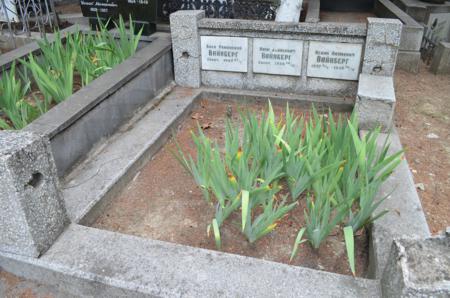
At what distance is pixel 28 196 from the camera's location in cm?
173

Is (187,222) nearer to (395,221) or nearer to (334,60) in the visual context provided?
(395,221)

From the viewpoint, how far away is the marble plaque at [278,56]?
3.66m

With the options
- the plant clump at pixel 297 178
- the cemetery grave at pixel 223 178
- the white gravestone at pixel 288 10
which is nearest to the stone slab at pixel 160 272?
the cemetery grave at pixel 223 178

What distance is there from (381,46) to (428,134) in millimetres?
854

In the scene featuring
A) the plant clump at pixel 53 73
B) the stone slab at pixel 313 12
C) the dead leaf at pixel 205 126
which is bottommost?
the dead leaf at pixel 205 126

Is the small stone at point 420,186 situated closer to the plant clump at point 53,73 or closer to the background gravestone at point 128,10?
the plant clump at point 53,73

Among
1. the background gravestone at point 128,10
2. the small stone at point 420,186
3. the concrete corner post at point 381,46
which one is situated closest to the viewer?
the small stone at point 420,186

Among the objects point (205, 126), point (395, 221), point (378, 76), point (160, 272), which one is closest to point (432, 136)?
point (378, 76)

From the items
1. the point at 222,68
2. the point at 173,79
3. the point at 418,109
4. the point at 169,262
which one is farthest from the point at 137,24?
the point at 169,262

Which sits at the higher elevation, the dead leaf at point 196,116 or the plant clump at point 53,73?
the plant clump at point 53,73

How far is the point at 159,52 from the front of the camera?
3.80 metres

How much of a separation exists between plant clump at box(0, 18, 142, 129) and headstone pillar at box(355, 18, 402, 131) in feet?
6.98

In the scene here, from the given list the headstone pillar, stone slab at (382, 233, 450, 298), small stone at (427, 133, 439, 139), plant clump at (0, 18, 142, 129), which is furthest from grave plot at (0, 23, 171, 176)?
small stone at (427, 133, 439, 139)

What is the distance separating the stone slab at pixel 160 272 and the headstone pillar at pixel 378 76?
1.58 m
